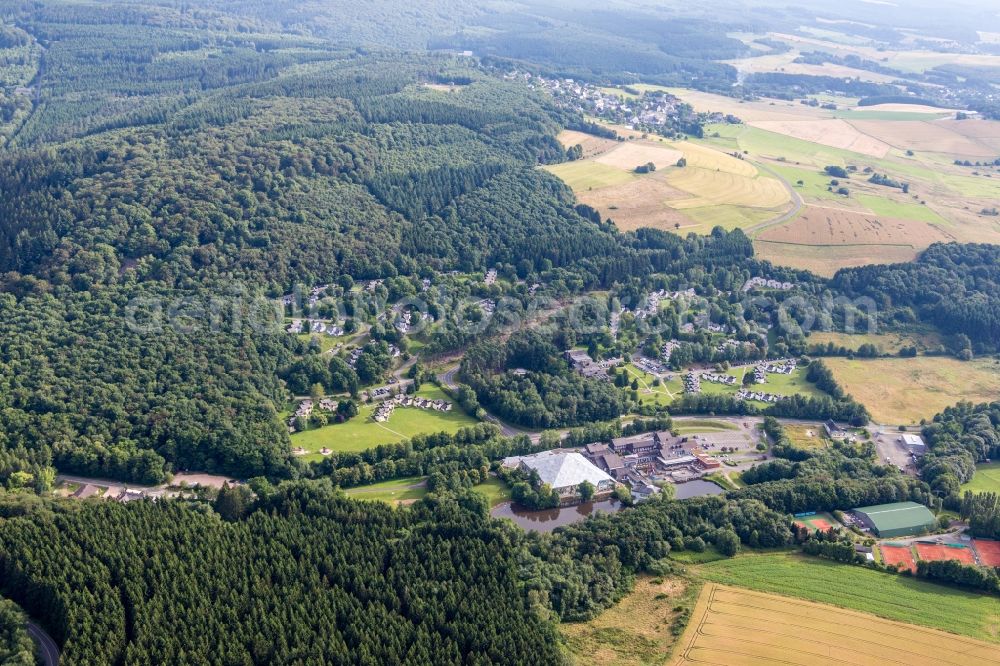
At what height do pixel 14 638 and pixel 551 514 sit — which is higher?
pixel 14 638

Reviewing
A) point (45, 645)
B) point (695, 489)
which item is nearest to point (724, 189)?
point (695, 489)

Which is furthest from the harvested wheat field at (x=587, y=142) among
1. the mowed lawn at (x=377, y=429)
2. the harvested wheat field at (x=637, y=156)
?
the mowed lawn at (x=377, y=429)

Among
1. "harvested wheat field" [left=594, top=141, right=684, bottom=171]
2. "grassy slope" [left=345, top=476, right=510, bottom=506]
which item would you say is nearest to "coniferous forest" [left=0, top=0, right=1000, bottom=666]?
"grassy slope" [left=345, top=476, right=510, bottom=506]

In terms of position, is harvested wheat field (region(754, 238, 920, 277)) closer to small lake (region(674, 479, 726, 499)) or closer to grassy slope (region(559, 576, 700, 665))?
small lake (region(674, 479, 726, 499))

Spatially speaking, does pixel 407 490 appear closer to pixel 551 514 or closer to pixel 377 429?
pixel 377 429

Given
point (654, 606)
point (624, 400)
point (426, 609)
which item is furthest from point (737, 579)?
point (624, 400)
